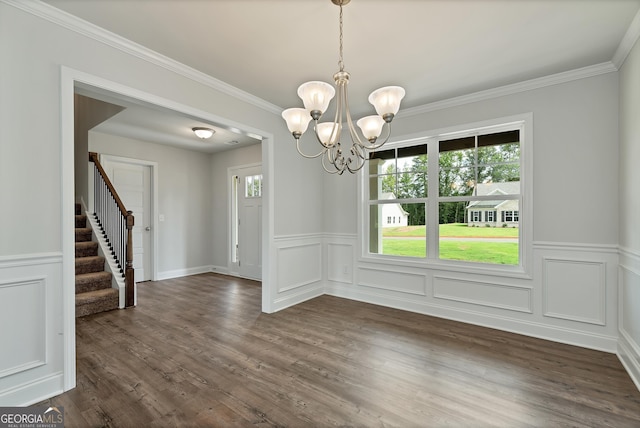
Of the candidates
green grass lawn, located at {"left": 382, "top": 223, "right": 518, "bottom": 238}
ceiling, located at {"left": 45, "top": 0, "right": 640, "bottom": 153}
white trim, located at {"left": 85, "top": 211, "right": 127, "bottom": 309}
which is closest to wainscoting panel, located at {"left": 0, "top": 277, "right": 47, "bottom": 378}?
ceiling, located at {"left": 45, "top": 0, "right": 640, "bottom": 153}

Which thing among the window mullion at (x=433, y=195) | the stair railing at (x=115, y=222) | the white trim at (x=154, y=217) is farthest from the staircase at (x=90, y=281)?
the window mullion at (x=433, y=195)

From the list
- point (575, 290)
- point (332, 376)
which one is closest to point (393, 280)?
point (575, 290)

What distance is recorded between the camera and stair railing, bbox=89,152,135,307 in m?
3.97

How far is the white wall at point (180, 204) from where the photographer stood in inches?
212

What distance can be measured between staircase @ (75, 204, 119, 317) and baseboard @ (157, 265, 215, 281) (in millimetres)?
1378

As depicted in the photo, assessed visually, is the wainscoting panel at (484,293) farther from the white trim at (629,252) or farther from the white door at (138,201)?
the white door at (138,201)

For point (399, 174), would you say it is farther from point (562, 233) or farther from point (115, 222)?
point (115, 222)

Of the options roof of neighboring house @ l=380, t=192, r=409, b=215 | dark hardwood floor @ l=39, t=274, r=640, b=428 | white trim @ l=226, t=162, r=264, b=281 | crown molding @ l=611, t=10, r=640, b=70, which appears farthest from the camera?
white trim @ l=226, t=162, r=264, b=281

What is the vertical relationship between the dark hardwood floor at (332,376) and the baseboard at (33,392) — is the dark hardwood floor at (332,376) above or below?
below

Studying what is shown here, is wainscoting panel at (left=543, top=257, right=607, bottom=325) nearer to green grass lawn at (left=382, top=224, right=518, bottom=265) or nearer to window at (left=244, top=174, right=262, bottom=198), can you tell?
green grass lawn at (left=382, top=224, right=518, bottom=265)

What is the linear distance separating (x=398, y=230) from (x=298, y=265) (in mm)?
1467

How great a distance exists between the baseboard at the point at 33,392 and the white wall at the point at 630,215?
406 centimetres

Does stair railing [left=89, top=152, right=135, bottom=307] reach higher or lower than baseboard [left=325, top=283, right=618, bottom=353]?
higher

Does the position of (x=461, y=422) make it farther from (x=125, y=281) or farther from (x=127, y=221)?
(x=127, y=221)
